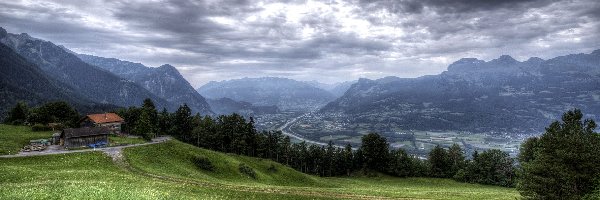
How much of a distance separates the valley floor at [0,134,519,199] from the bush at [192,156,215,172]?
3.63 ft

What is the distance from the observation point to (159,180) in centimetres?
5634

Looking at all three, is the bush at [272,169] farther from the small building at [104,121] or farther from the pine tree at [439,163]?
the pine tree at [439,163]

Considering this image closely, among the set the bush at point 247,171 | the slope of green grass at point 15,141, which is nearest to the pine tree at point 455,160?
the bush at point 247,171

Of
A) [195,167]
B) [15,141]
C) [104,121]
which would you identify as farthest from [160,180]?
[104,121]

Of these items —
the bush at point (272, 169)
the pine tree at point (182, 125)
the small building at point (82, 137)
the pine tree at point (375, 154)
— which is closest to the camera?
the small building at point (82, 137)

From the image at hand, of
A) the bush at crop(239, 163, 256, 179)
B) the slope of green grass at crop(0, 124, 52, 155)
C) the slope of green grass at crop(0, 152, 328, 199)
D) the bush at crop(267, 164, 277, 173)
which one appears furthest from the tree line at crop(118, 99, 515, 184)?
the slope of green grass at crop(0, 152, 328, 199)

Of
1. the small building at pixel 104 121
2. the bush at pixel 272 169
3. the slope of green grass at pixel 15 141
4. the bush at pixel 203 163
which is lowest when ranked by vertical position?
the bush at pixel 272 169

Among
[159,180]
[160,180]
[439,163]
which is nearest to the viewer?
[159,180]

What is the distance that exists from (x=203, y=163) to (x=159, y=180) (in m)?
27.0

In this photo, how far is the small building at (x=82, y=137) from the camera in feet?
300

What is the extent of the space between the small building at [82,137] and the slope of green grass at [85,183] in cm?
2215

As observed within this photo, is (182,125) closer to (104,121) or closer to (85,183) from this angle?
(104,121)

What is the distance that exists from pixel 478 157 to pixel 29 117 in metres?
156

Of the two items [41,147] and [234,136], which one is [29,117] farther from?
[234,136]
